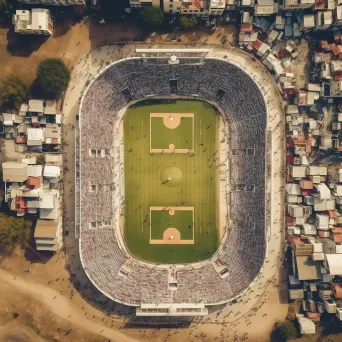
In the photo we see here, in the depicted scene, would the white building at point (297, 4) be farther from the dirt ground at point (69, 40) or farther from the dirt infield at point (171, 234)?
the dirt infield at point (171, 234)

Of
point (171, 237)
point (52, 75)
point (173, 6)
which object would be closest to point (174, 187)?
point (171, 237)

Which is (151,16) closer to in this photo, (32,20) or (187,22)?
(187,22)

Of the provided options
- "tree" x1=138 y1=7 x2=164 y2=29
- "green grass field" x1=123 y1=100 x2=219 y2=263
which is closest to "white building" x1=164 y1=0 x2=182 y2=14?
"tree" x1=138 y1=7 x2=164 y2=29

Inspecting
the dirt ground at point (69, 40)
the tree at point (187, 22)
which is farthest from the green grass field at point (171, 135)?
the tree at point (187, 22)

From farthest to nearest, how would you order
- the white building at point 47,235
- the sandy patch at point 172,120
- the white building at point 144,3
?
the sandy patch at point 172,120, the white building at point 47,235, the white building at point 144,3

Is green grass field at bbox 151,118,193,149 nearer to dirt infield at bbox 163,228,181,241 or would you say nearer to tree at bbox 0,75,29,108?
dirt infield at bbox 163,228,181,241

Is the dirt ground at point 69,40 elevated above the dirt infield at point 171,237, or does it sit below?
above
